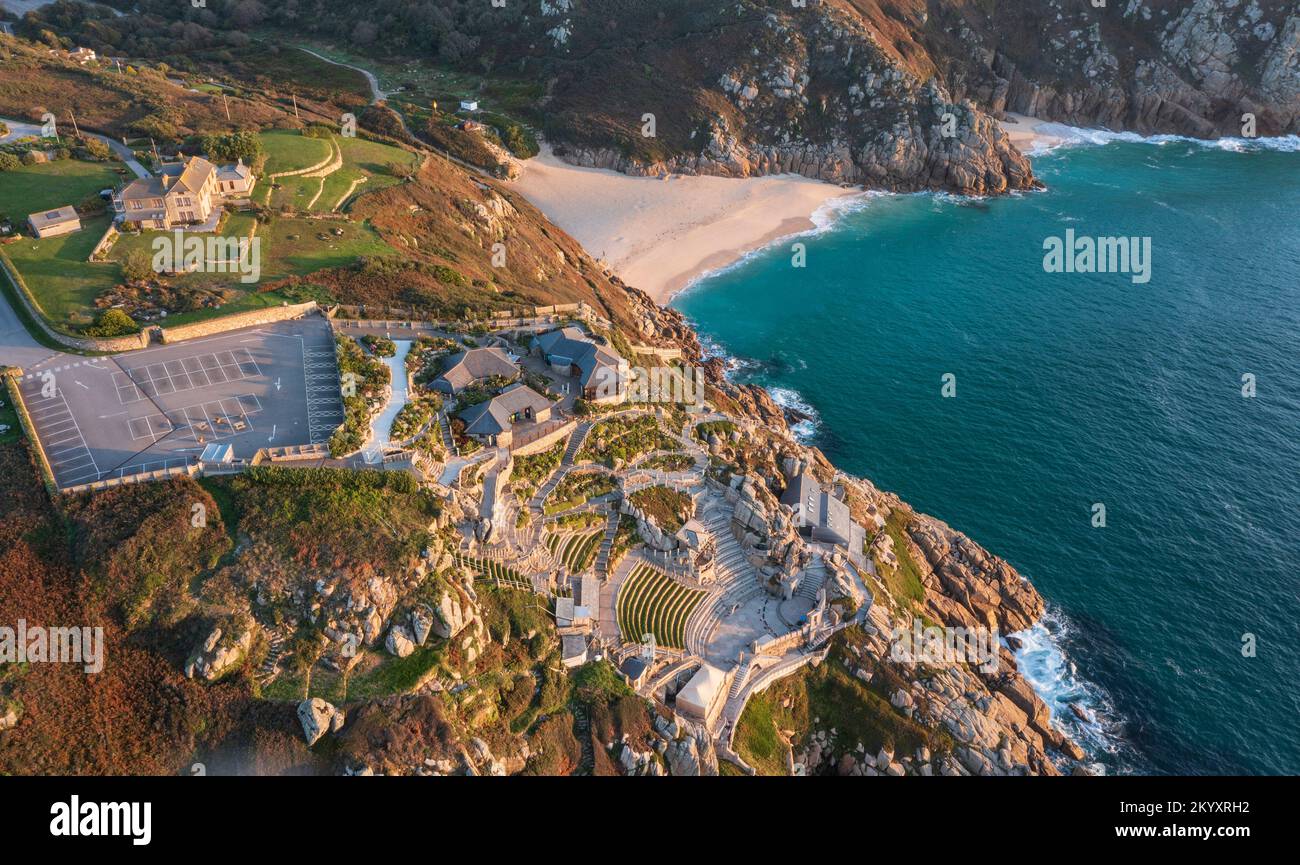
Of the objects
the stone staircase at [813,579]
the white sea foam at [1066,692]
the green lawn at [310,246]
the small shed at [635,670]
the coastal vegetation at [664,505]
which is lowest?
the white sea foam at [1066,692]

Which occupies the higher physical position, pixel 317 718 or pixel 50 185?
pixel 50 185

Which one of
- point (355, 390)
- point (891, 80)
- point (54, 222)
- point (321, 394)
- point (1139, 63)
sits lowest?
point (321, 394)

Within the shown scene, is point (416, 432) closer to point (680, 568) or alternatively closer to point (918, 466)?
point (680, 568)

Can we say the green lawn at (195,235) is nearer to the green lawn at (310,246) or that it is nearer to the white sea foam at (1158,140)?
the green lawn at (310,246)

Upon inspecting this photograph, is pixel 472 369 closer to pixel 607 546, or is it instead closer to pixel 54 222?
pixel 607 546

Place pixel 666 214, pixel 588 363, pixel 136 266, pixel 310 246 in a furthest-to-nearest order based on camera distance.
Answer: pixel 666 214 < pixel 310 246 < pixel 136 266 < pixel 588 363

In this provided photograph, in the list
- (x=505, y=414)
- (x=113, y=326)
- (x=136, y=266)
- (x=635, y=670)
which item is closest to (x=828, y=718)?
(x=635, y=670)

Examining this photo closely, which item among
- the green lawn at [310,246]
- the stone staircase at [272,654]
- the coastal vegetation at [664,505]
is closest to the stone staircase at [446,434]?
the coastal vegetation at [664,505]
